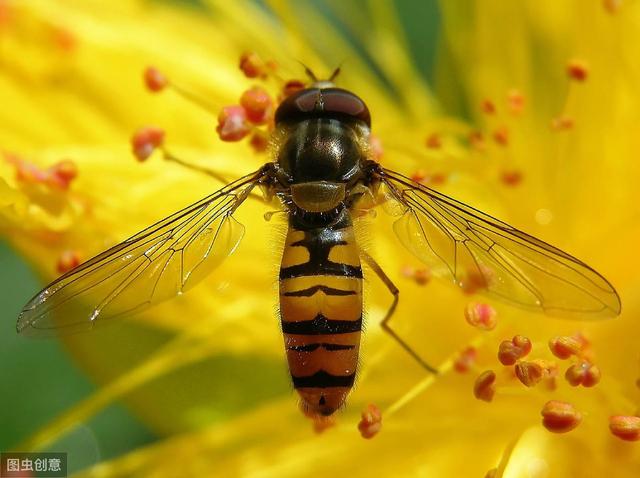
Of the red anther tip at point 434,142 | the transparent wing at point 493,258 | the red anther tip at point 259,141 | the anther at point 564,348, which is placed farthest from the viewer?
the red anther tip at point 434,142

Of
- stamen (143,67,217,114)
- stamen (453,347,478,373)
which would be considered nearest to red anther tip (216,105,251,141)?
stamen (143,67,217,114)

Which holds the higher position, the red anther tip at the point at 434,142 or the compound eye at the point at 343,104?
the red anther tip at the point at 434,142

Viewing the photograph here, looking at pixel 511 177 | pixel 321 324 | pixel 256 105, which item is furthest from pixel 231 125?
pixel 511 177

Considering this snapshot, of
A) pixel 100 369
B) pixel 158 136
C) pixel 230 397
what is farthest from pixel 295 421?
pixel 158 136

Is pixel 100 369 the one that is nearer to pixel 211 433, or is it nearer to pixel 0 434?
pixel 211 433

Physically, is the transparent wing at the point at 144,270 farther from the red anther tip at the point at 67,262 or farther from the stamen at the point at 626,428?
the stamen at the point at 626,428

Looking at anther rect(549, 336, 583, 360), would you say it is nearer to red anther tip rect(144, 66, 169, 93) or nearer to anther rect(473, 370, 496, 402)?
anther rect(473, 370, 496, 402)

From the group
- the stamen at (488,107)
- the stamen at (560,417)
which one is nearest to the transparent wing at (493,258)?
the stamen at (560,417)
